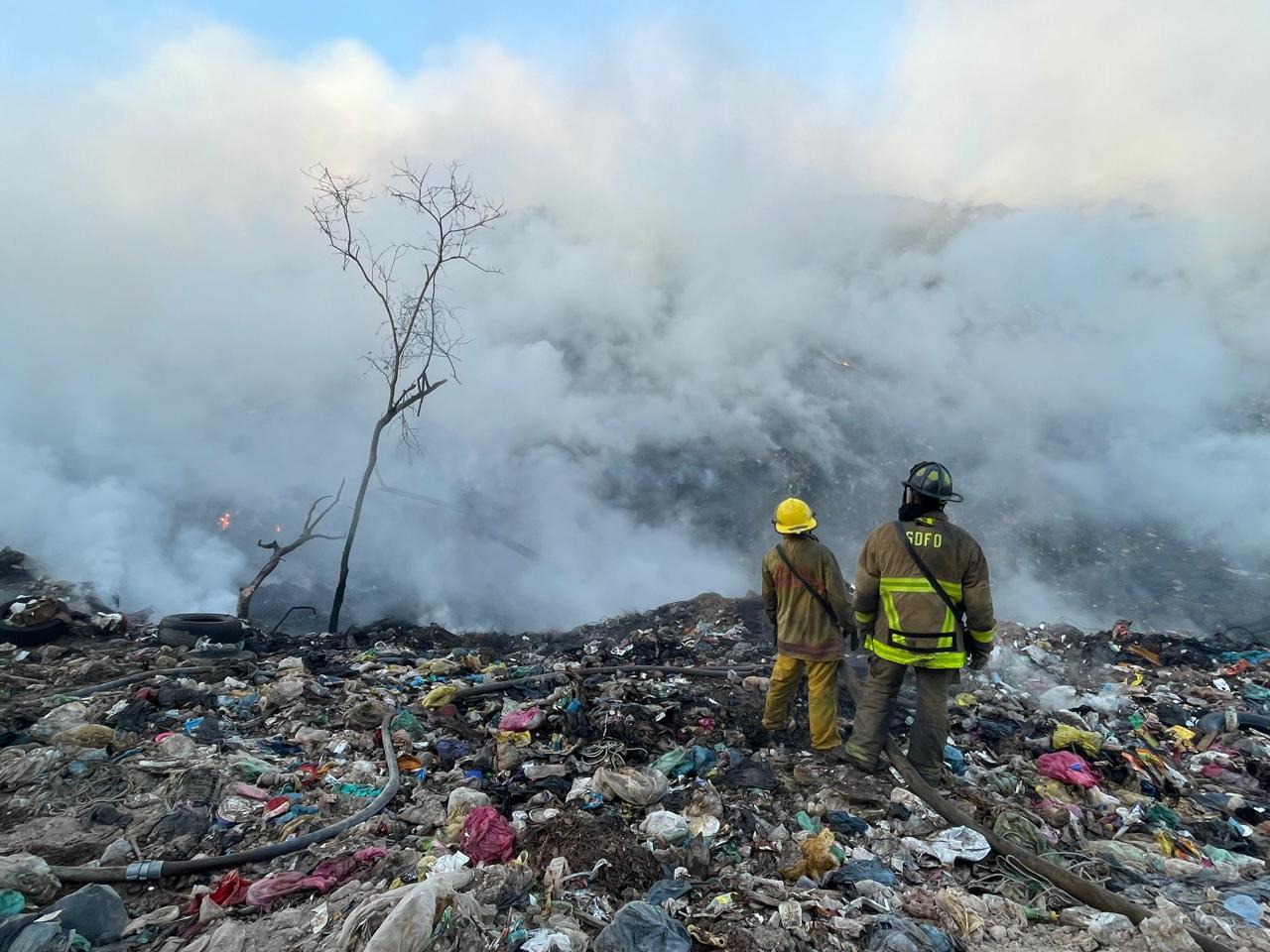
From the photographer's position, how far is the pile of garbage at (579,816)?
8.25 ft

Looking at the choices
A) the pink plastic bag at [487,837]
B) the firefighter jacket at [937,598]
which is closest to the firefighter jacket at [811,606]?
the firefighter jacket at [937,598]

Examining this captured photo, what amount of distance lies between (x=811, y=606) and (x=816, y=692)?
23.1 inches

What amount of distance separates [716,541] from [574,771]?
13534 mm

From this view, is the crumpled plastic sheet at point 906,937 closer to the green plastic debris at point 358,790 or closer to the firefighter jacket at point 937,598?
the firefighter jacket at point 937,598

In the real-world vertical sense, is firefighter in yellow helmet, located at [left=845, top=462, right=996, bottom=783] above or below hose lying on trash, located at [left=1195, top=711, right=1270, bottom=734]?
above

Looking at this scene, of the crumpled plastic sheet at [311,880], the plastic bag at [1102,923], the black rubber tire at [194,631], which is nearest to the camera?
the plastic bag at [1102,923]

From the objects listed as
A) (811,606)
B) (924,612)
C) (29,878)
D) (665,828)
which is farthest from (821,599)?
(29,878)

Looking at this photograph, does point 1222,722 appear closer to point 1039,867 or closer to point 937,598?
point 937,598

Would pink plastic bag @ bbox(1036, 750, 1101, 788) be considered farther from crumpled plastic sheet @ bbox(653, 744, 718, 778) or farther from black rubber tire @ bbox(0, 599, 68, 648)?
black rubber tire @ bbox(0, 599, 68, 648)

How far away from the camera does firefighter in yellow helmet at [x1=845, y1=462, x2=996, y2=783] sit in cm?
383

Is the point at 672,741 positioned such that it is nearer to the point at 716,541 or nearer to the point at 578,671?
the point at 578,671

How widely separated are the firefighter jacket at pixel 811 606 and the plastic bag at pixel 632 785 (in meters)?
1.31

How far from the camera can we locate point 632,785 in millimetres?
3635

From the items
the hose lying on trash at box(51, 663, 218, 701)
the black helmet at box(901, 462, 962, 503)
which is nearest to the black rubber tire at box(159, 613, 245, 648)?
the hose lying on trash at box(51, 663, 218, 701)
